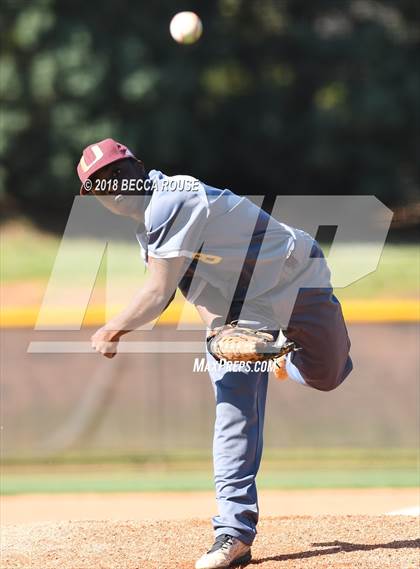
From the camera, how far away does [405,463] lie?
8.77 metres

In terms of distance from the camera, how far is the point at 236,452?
4617mm

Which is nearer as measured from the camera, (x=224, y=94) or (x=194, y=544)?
(x=194, y=544)

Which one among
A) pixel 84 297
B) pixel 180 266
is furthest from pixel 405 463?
pixel 84 297

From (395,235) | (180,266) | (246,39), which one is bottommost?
(180,266)

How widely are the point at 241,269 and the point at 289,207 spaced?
16.8 m

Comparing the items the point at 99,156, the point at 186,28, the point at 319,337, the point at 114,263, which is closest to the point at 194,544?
the point at 319,337

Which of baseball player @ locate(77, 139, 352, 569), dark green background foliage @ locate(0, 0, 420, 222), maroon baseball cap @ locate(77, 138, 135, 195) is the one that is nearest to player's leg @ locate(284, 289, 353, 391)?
baseball player @ locate(77, 139, 352, 569)

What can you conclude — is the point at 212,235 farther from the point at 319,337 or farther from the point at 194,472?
the point at 194,472

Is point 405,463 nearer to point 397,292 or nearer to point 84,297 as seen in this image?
point 397,292

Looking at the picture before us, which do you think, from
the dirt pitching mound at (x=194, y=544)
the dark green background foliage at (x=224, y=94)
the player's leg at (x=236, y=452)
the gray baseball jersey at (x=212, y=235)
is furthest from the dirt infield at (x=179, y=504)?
the dark green background foliage at (x=224, y=94)

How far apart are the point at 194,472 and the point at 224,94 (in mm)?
15228

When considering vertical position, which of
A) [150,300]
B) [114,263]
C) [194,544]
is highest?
[114,263]

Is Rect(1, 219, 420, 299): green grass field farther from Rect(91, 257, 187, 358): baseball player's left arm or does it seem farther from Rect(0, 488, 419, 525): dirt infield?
Rect(91, 257, 187, 358): baseball player's left arm

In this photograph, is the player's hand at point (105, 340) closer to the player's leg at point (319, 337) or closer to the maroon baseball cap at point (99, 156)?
the maroon baseball cap at point (99, 156)
